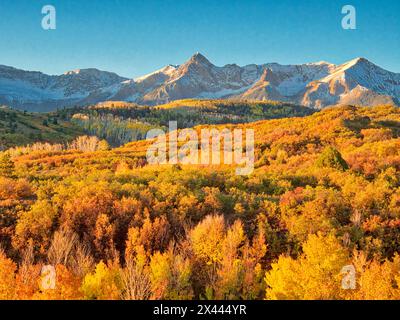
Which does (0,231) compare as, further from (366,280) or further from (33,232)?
(366,280)

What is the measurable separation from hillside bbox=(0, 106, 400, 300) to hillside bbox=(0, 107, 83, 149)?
9818 centimetres

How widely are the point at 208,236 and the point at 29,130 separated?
447 feet

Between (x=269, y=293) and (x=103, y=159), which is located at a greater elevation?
(x=103, y=159)

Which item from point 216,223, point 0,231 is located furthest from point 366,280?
point 0,231

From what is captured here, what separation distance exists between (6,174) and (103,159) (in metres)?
15.9

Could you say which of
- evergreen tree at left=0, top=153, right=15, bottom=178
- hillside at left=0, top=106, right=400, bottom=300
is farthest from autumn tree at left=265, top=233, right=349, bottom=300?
evergreen tree at left=0, top=153, right=15, bottom=178

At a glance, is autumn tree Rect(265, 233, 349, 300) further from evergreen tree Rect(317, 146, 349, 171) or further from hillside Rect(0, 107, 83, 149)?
hillside Rect(0, 107, 83, 149)

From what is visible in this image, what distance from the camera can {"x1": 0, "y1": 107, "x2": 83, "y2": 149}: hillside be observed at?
116125mm

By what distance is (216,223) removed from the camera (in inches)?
660

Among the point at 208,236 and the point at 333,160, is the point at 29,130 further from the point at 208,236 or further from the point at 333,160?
the point at 208,236

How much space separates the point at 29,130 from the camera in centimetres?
13700

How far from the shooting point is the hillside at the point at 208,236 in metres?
12.9

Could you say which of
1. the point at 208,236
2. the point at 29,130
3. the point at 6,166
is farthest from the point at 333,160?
the point at 29,130
